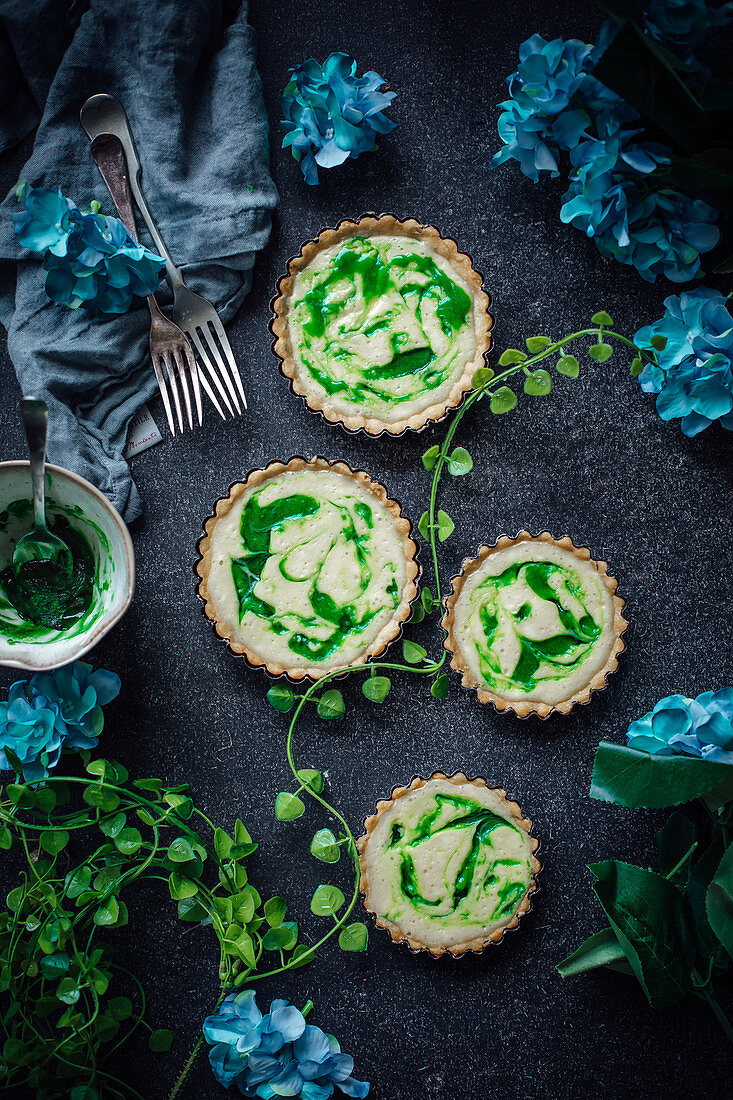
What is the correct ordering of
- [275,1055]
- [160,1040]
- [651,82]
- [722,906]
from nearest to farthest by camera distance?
[722,906] < [651,82] < [275,1055] < [160,1040]

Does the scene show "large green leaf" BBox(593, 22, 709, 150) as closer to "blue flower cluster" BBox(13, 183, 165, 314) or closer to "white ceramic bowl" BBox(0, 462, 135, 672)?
"blue flower cluster" BBox(13, 183, 165, 314)

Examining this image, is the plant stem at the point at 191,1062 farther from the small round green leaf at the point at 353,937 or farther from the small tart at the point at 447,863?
the small tart at the point at 447,863

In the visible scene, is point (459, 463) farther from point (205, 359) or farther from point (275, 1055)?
point (275, 1055)

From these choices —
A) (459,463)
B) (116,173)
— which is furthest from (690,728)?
(116,173)

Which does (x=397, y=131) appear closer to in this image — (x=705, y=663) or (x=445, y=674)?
(x=445, y=674)

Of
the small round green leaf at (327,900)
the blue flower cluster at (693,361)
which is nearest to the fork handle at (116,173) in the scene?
the blue flower cluster at (693,361)

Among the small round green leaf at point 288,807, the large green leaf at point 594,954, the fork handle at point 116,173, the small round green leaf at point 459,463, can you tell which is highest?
the fork handle at point 116,173
